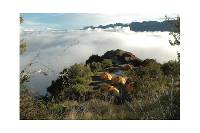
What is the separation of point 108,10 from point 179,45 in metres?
1.04

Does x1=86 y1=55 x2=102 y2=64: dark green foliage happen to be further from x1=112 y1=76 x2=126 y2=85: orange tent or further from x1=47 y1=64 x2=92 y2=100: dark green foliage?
x1=112 y1=76 x2=126 y2=85: orange tent

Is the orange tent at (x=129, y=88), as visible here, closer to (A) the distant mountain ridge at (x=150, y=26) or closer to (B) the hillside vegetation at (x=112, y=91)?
(B) the hillside vegetation at (x=112, y=91)

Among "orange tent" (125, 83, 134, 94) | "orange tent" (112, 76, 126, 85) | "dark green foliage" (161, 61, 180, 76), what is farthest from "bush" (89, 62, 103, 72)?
"dark green foliage" (161, 61, 180, 76)

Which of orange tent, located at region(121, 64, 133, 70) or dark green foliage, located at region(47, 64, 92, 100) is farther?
orange tent, located at region(121, 64, 133, 70)

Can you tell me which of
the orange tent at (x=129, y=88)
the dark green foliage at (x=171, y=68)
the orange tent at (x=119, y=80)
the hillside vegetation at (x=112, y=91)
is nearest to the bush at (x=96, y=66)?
the hillside vegetation at (x=112, y=91)

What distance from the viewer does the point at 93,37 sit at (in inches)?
295

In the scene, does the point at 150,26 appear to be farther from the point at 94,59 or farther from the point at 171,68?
the point at 94,59

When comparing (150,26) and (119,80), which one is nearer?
(119,80)

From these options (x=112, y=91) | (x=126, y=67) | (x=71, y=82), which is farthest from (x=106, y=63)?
(x=71, y=82)

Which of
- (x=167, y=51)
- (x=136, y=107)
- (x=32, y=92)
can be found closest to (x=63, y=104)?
(x=32, y=92)
